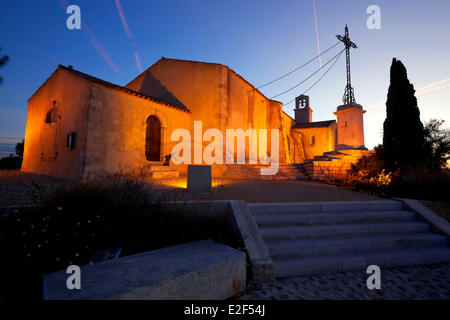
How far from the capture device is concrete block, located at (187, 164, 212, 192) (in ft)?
20.4

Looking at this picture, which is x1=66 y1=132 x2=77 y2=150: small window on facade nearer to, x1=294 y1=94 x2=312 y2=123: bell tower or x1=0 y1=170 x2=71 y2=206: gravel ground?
x1=0 y1=170 x2=71 y2=206: gravel ground

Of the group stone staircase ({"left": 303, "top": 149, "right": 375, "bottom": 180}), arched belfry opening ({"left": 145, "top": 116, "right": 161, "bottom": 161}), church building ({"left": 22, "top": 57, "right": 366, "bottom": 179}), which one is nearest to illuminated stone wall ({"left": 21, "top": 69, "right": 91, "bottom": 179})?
church building ({"left": 22, "top": 57, "right": 366, "bottom": 179})

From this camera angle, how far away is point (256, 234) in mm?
3129

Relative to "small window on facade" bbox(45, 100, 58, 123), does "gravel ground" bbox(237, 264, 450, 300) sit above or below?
below

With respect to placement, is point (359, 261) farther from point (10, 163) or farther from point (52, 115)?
point (10, 163)

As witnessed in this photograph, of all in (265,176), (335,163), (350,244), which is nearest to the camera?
(350,244)

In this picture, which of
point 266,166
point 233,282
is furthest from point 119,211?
point 266,166

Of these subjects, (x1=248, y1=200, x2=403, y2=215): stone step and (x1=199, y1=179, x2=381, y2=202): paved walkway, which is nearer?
(x1=248, y1=200, x2=403, y2=215): stone step

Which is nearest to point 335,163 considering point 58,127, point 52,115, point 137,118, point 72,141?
point 137,118

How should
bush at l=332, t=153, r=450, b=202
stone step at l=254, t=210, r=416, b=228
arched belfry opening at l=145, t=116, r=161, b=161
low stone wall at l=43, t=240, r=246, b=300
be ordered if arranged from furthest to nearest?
1. arched belfry opening at l=145, t=116, r=161, b=161
2. bush at l=332, t=153, r=450, b=202
3. stone step at l=254, t=210, r=416, b=228
4. low stone wall at l=43, t=240, r=246, b=300

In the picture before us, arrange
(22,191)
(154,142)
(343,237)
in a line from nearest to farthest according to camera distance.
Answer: (343,237)
(22,191)
(154,142)

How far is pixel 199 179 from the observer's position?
6246mm

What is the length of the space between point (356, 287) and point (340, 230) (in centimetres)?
122

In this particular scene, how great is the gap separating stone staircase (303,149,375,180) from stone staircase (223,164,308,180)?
26.4 inches
